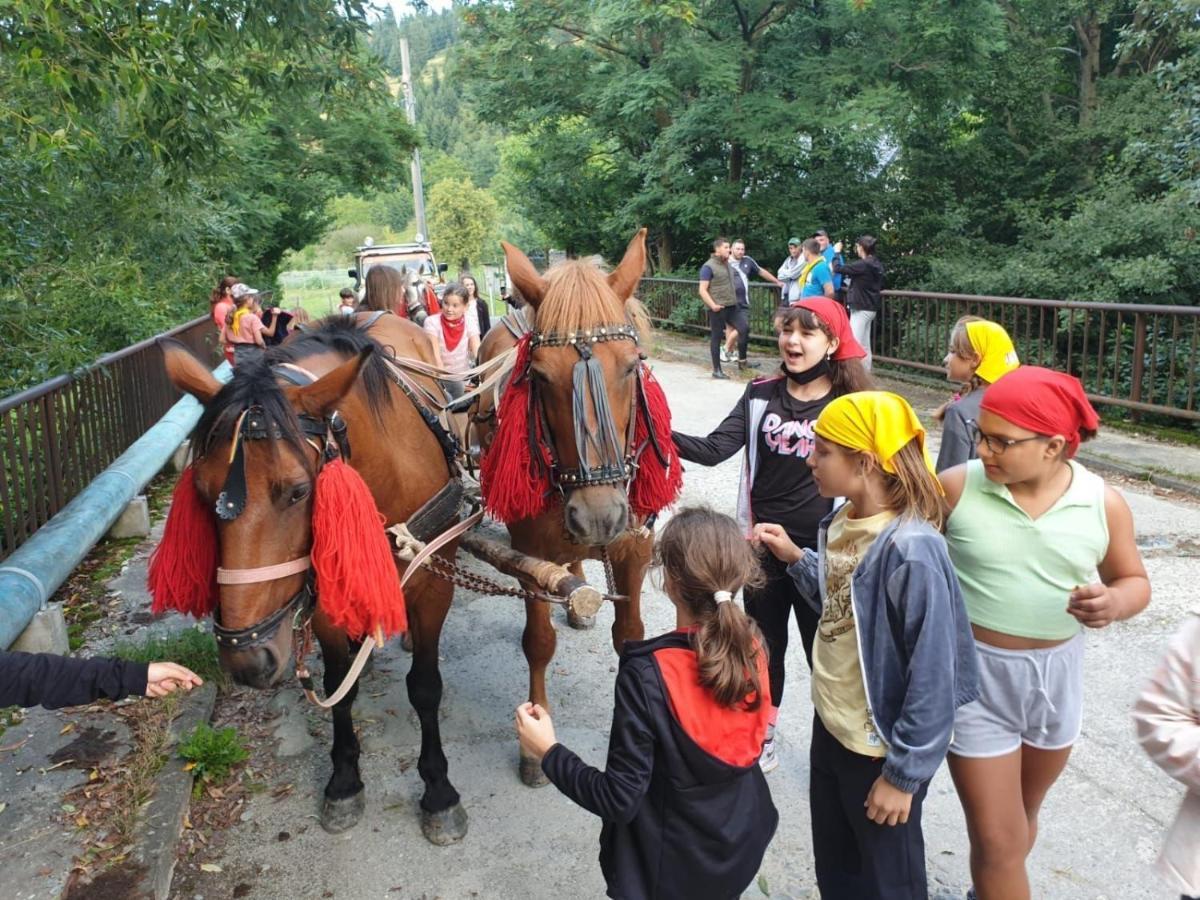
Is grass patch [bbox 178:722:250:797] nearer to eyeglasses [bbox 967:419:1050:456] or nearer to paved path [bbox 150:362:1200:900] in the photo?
paved path [bbox 150:362:1200:900]

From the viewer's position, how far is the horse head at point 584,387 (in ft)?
9.69

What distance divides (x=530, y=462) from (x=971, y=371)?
6.30 ft

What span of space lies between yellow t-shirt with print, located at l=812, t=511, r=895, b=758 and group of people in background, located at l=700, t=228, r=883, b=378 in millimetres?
10349

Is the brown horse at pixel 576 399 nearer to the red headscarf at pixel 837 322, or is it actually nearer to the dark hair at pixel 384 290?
the red headscarf at pixel 837 322

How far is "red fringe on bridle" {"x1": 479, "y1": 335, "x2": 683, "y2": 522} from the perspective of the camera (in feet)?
10.6

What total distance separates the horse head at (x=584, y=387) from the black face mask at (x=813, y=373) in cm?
62

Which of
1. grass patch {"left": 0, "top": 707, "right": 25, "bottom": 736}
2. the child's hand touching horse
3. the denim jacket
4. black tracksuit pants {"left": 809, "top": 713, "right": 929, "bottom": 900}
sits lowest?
grass patch {"left": 0, "top": 707, "right": 25, "bottom": 736}

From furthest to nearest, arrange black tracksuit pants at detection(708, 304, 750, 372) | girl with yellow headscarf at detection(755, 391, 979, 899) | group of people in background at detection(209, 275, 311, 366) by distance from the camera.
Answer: black tracksuit pants at detection(708, 304, 750, 372), group of people in background at detection(209, 275, 311, 366), girl with yellow headscarf at detection(755, 391, 979, 899)

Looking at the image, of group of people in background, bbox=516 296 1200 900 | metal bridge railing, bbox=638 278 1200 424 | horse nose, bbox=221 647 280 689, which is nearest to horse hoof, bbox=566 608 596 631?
group of people in background, bbox=516 296 1200 900

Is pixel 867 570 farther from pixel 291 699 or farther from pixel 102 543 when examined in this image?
pixel 102 543

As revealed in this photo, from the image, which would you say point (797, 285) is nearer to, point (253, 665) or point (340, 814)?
point (340, 814)

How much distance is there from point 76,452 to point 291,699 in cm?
324

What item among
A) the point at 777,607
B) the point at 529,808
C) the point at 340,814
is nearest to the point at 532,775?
the point at 529,808

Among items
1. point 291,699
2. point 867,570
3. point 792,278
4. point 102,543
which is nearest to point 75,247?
point 102,543
